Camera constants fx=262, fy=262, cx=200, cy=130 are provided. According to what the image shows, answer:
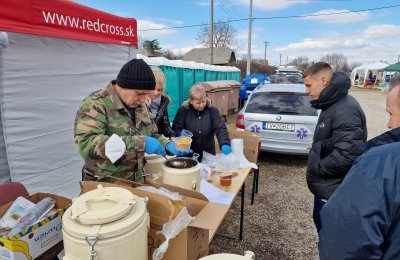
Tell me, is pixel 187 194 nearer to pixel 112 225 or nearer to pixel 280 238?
pixel 112 225

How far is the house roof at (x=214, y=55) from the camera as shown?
113 feet

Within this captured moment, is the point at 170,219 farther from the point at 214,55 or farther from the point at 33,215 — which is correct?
the point at 214,55

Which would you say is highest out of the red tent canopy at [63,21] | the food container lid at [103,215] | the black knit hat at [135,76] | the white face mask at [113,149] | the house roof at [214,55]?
the house roof at [214,55]

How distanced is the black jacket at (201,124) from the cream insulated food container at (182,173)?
1.47 m

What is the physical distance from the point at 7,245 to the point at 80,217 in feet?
1.55

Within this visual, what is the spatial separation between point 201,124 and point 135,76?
165 cm

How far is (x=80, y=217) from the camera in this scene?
94 cm

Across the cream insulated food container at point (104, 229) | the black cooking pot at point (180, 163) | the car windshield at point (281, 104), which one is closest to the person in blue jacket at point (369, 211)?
the cream insulated food container at point (104, 229)

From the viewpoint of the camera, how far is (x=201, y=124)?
3230mm

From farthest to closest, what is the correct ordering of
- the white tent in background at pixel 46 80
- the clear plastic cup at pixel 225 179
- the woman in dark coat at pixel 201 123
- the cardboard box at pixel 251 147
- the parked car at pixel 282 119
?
the parked car at pixel 282 119
the cardboard box at pixel 251 147
the woman in dark coat at pixel 201 123
the white tent in background at pixel 46 80
the clear plastic cup at pixel 225 179

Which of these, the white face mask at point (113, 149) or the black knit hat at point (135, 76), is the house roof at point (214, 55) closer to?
the black knit hat at point (135, 76)

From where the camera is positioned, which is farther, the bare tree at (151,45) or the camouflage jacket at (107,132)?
the bare tree at (151,45)

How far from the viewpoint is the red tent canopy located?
2406mm

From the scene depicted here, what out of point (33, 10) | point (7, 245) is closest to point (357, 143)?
point (7, 245)
